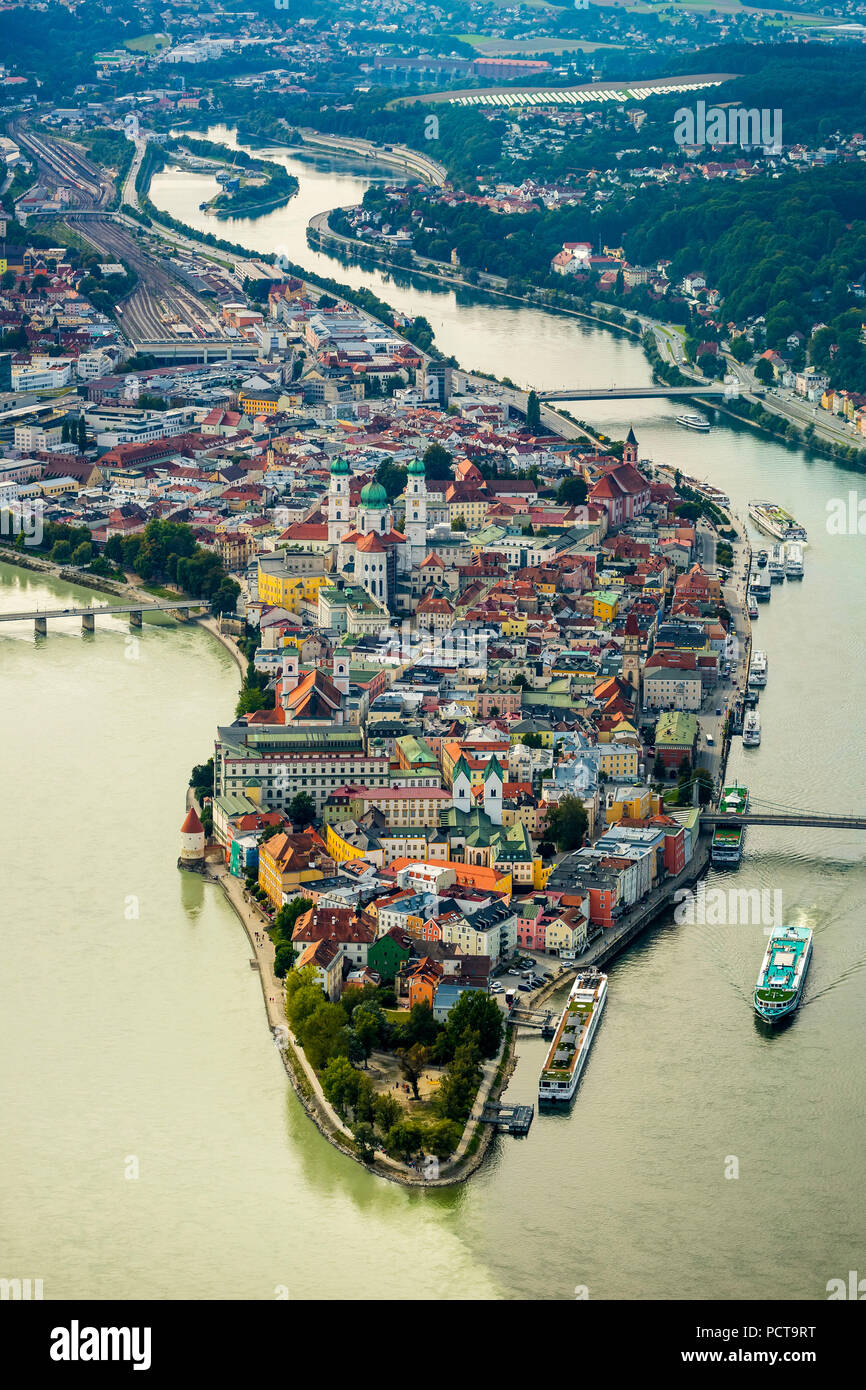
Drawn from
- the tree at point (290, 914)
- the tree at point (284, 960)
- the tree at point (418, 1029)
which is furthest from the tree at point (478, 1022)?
→ the tree at point (290, 914)

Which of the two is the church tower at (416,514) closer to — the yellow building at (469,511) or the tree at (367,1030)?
the yellow building at (469,511)

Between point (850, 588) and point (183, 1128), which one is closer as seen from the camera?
point (183, 1128)

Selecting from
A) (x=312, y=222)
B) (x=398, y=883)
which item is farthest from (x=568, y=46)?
(x=398, y=883)

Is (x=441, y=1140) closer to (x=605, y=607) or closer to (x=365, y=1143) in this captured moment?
(x=365, y=1143)

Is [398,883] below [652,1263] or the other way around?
the other way around

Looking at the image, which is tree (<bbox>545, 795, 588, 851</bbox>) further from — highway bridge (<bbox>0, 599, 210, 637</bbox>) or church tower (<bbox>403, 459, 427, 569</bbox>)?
highway bridge (<bbox>0, 599, 210, 637</bbox>)

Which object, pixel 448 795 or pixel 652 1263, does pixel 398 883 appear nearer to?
pixel 448 795

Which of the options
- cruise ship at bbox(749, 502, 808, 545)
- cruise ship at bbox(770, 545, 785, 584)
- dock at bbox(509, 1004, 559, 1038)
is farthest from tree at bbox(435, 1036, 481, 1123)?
cruise ship at bbox(749, 502, 808, 545)

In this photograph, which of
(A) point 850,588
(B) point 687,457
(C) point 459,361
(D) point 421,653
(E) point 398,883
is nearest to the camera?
(E) point 398,883
